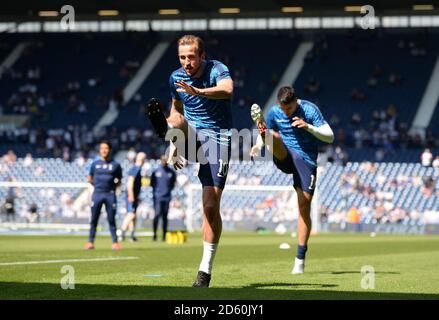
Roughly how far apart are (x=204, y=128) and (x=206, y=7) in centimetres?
4695

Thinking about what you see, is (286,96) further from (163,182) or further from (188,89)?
(163,182)

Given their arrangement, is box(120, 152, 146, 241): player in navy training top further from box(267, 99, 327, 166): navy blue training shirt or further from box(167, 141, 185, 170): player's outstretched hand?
box(167, 141, 185, 170): player's outstretched hand

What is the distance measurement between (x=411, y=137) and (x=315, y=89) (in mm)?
9431

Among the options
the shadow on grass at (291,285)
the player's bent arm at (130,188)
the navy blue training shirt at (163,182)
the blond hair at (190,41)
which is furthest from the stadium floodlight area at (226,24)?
the blond hair at (190,41)

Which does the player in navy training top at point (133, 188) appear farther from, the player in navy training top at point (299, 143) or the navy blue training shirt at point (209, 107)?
the navy blue training shirt at point (209, 107)

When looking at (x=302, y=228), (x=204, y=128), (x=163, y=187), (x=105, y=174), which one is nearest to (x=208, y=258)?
(x=204, y=128)

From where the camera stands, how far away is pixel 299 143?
1372cm

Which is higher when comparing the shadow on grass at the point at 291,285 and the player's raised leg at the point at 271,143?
the player's raised leg at the point at 271,143

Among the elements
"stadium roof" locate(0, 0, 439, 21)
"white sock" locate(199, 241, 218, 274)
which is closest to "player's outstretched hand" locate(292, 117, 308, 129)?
"white sock" locate(199, 241, 218, 274)

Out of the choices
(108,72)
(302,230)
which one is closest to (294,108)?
(302,230)

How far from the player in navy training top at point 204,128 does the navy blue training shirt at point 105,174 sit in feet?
35.6

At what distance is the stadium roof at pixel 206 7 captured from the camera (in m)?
54.6
